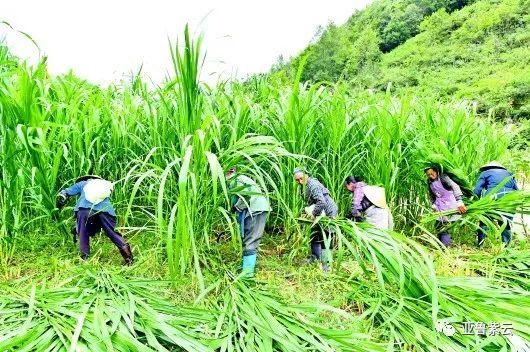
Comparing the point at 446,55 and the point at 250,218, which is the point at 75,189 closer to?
the point at 250,218

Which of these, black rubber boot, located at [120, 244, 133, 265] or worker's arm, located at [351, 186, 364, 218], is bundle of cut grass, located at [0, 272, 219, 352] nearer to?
black rubber boot, located at [120, 244, 133, 265]

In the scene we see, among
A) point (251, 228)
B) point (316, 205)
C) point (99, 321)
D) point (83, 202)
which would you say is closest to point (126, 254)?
point (83, 202)

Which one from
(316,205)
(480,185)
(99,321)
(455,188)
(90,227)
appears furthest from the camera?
(480,185)

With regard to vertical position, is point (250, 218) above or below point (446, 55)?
above

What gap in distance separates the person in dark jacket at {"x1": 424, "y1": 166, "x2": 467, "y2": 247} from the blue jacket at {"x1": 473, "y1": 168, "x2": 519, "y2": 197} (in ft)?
0.84

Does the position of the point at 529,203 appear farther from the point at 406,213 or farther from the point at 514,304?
the point at 406,213

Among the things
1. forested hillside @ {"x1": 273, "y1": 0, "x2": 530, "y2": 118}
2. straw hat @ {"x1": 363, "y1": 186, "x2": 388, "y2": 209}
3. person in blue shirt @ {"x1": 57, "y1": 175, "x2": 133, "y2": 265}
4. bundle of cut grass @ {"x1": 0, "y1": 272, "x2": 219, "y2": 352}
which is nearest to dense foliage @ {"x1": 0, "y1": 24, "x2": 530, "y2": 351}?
bundle of cut grass @ {"x1": 0, "y1": 272, "x2": 219, "y2": 352}

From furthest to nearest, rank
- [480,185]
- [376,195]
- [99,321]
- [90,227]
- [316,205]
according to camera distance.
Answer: [480,185] → [376,195] → [316,205] → [90,227] → [99,321]

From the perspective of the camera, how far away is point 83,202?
2.96m

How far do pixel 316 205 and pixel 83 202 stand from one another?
168 cm

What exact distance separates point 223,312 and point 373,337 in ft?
2.69

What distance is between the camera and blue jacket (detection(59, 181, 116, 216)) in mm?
2953

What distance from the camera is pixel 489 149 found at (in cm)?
457

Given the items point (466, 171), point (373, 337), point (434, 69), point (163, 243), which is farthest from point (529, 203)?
point (434, 69)
